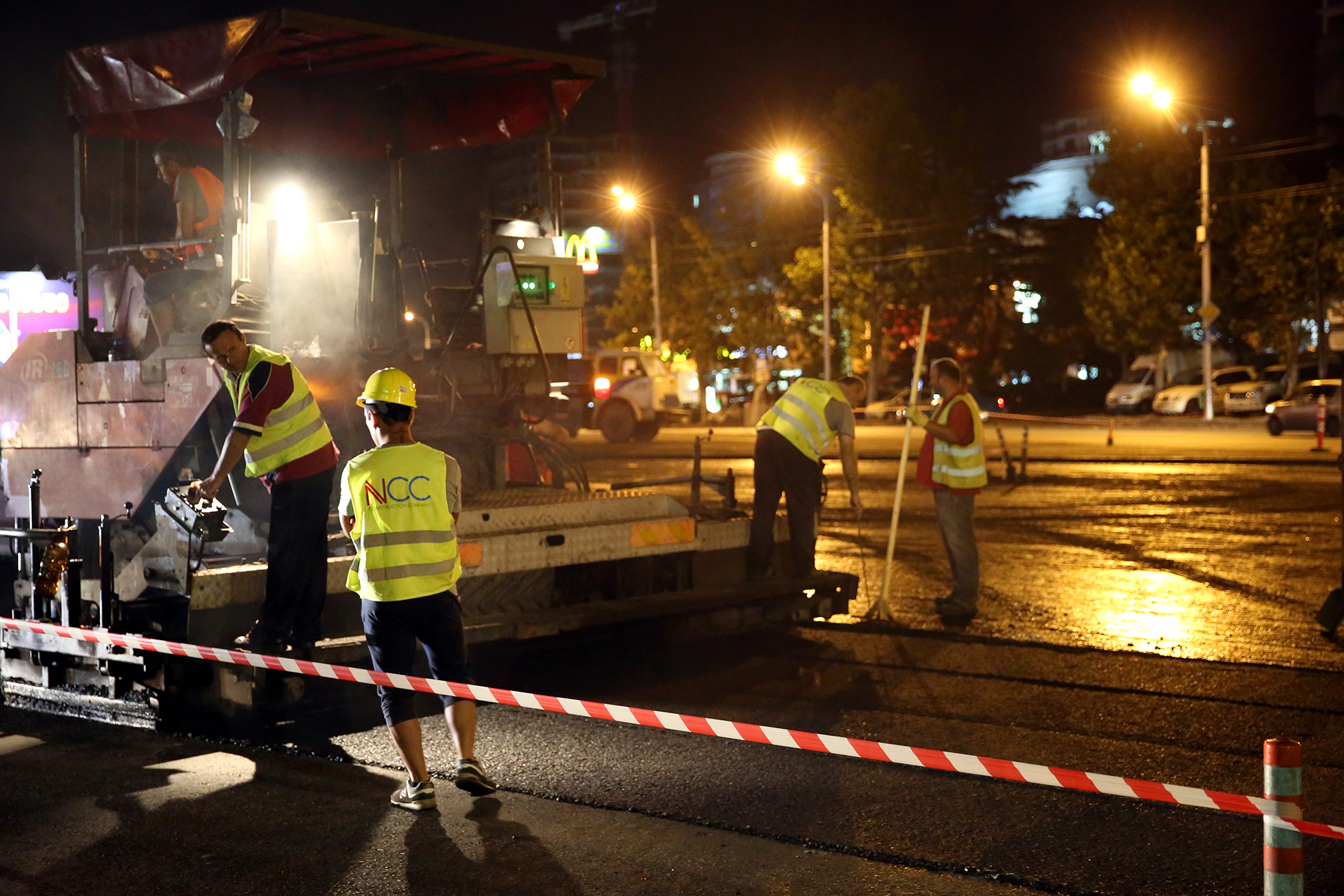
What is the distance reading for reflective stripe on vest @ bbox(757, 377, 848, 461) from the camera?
27.9ft

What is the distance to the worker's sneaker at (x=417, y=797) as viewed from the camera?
4.98 m

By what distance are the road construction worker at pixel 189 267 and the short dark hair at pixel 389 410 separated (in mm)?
2346

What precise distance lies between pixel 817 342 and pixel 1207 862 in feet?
149

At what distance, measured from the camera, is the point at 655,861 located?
14.6 feet

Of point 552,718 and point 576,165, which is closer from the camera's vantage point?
point 552,718

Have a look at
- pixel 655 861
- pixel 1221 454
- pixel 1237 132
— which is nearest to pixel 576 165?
pixel 1237 132

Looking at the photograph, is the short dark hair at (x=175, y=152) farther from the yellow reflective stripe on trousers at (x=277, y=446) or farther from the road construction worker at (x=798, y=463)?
the road construction worker at (x=798, y=463)

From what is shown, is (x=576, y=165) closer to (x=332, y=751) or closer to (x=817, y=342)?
(x=817, y=342)

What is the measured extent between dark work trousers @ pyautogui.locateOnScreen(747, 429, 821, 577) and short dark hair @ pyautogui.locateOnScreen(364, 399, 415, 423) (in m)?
3.37

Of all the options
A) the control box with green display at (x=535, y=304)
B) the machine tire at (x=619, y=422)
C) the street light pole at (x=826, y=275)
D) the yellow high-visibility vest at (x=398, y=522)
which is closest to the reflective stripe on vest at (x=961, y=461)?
the control box with green display at (x=535, y=304)

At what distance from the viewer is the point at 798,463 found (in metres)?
8.39

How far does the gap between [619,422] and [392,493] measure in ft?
80.2

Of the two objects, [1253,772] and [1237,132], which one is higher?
[1237,132]

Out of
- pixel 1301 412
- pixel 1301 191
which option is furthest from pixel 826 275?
pixel 1301 412
